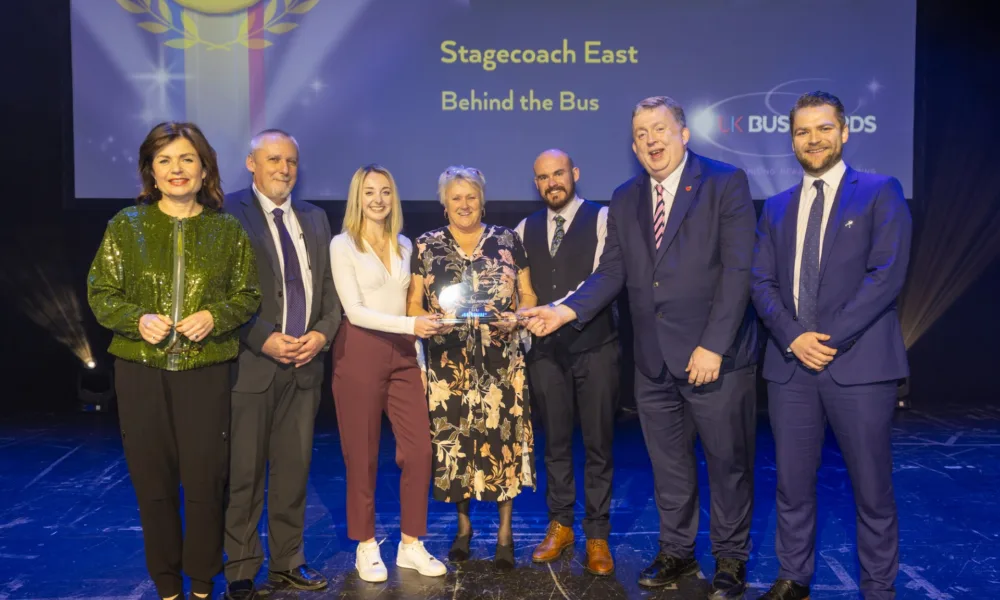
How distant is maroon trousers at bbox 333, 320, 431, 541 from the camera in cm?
317

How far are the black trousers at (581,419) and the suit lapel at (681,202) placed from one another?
1.90 feet

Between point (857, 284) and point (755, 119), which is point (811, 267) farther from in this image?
point (755, 119)

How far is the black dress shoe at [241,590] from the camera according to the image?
296 cm

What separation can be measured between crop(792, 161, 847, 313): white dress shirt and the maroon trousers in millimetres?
1483

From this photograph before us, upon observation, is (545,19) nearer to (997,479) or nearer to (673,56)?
(673,56)

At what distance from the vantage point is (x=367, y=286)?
10.5 ft

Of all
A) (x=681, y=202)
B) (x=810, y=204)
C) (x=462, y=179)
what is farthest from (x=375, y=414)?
(x=810, y=204)

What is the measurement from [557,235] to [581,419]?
Result: 2.60 ft

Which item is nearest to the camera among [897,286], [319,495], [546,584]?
[897,286]

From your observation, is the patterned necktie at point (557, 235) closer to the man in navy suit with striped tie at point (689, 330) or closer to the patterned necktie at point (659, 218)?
the man in navy suit with striped tie at point (689, 330)

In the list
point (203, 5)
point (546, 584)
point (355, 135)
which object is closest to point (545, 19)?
point (355, 135)

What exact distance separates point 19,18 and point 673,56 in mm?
4761

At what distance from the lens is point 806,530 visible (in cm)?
282

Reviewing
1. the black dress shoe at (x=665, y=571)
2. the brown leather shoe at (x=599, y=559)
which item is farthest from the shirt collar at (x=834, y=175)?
the brown leather shoe at (x=599, y=559)
